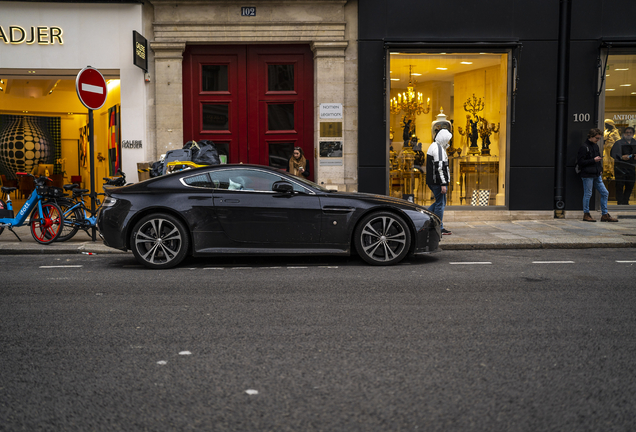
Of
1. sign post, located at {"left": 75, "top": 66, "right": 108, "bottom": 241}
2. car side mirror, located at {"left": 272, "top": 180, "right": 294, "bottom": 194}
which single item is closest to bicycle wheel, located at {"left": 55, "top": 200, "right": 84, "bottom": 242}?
sign post, located at {"left": 75, "top": 66, "right": 108, "bottom": 241}

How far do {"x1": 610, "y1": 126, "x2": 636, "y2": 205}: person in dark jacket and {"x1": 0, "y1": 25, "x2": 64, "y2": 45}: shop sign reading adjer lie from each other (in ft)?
41.5

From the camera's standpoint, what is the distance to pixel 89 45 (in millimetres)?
13508

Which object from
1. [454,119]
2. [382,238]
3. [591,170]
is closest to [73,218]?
[382,238]

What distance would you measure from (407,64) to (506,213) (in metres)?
3.96

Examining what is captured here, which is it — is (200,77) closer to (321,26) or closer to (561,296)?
(321,26)

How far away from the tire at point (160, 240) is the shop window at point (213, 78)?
6608 mm

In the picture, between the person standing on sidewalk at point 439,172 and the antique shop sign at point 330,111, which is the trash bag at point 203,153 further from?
the person standing on sidewalk at point 439,172

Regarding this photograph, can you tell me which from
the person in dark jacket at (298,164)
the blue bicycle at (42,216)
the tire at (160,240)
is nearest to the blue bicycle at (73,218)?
the blue bicycle at (42,216)

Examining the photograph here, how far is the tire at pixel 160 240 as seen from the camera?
789cm

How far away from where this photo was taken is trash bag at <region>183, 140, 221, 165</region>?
40.3ft

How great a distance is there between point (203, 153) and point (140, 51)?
8.73ft

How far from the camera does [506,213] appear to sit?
13.7 m

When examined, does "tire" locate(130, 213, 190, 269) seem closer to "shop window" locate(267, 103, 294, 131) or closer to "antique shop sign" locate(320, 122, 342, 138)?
"antique shop sign" locate(320, 122, 342, 138)

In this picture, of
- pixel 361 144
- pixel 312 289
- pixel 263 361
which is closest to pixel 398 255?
pixel 312 289
